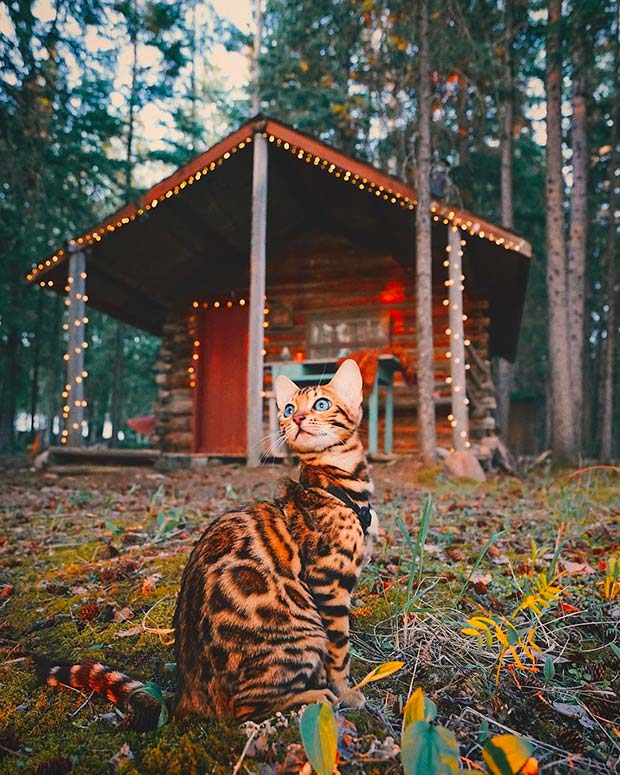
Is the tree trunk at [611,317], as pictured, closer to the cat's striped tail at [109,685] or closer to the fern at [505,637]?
the fern at [505,637]

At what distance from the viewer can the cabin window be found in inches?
512

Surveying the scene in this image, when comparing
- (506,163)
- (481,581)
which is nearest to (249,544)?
(481,581)

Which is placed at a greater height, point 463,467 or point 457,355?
point 457,355

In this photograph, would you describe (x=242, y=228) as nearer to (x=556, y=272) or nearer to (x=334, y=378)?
(x=556, y=272)

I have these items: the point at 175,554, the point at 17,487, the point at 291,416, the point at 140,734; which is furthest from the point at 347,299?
the point at 140,734

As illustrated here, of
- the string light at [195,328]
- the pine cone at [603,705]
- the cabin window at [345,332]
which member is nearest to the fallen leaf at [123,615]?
the pine cone at [603,705]

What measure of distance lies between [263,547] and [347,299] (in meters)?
11.8

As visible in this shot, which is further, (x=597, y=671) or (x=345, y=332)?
(x=345, y=332)

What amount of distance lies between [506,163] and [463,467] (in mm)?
13202

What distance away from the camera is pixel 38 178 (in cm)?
771

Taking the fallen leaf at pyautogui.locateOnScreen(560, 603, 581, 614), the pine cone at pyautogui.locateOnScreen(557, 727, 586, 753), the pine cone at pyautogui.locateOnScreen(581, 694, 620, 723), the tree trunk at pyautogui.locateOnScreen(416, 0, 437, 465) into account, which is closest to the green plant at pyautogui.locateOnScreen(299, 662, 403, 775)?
the pine cone at pyautogui.locateOnScreen(557, 727, 586, 753)

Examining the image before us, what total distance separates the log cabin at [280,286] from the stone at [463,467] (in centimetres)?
55

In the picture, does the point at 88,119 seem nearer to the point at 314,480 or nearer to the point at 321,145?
the point at 321,145

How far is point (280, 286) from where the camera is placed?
14117 millimetres
